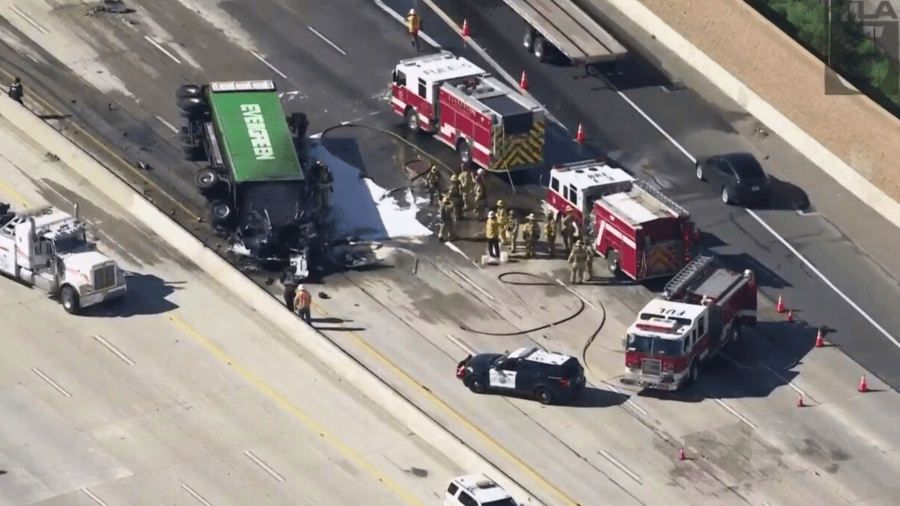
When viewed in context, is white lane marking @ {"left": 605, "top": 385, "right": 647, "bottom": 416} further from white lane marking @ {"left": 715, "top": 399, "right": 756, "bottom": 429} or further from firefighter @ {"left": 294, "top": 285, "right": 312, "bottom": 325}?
firefighter @ {"left": 294, "top": 285, "right": 312, "bottom": 325}

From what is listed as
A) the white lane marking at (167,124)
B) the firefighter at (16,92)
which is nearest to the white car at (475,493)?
the white lane marking at (167,124)

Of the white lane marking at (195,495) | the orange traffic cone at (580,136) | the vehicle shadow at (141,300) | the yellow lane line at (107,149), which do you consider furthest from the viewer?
the orange traffic cone at (580,136)

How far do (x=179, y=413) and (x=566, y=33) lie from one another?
22615 mm

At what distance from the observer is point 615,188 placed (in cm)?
7350

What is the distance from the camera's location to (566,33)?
82125 millimetres

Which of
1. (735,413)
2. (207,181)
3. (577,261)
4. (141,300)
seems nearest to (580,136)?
(577,261)

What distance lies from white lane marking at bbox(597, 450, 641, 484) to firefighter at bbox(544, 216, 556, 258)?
986 centimetres

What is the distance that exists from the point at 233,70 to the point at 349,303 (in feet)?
45.9

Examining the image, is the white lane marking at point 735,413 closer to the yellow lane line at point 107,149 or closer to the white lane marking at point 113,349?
the white lane marking at point 113,349

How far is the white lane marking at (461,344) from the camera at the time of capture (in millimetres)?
69562

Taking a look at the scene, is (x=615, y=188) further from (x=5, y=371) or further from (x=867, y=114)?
(x=5, y=371)

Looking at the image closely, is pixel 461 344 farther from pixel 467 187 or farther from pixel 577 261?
pixel 467 187

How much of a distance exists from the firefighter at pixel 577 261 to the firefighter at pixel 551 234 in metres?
1.27

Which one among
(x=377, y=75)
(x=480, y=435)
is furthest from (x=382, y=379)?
(x=377, y=75)
